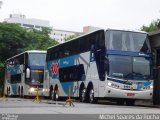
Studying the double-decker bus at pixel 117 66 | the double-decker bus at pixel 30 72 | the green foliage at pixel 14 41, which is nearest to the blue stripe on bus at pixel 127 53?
the double-decker bus at pixel 117 66

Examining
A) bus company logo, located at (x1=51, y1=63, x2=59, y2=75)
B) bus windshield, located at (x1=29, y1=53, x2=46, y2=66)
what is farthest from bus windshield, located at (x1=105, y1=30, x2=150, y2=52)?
bus windshield, located at (x1=29, y1=53, x2=46, y2=66)

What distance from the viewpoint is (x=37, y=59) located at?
1704 inches

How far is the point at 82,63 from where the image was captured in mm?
29500

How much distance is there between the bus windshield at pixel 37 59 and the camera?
42.8 metres

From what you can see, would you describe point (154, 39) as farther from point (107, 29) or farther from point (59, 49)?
point (59, 49)

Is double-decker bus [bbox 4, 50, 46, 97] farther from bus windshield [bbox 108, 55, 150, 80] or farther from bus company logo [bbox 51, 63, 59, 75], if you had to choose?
bus windshield [bbox 108, 55, 150, 80]

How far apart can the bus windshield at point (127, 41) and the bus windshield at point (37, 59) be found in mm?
18062

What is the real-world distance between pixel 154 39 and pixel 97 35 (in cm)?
323

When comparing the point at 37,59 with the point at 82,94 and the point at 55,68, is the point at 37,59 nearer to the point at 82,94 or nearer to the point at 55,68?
the point at 55,68

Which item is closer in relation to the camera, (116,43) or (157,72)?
(116,43)

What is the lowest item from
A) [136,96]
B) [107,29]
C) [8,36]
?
[136,96]

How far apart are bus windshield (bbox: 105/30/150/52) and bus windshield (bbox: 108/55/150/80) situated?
52 cm

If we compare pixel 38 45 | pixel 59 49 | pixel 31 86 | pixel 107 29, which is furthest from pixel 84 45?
pixel 38 45

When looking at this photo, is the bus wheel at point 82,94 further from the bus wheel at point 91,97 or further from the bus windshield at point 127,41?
the bus windshield at point 127,41
